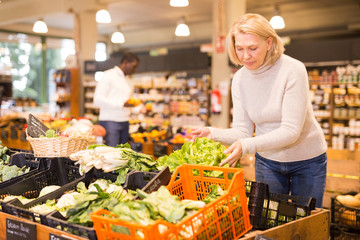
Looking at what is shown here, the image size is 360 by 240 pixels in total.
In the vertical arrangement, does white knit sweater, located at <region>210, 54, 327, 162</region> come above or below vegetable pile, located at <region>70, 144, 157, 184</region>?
above

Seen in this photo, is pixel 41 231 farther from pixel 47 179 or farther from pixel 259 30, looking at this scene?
pixel 259 30

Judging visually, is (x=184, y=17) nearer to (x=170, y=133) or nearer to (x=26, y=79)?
(x=26, y=79)

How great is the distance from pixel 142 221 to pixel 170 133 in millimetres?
5686

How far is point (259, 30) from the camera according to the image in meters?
2.13

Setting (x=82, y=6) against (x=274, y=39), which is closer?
(x=274, y=39)

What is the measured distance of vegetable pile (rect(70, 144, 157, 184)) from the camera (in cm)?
231

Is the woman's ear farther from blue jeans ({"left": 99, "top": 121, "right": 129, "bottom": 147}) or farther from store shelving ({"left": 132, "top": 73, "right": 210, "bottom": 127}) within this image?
store shelving ({"left": 132, "top": 73, "right": 210, "bottom": 127})

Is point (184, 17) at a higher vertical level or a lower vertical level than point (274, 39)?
higher

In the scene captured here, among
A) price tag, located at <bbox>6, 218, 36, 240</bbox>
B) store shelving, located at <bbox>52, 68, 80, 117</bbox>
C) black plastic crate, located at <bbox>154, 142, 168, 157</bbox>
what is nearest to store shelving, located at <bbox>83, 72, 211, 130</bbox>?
store shelving, located at <bbox>52, 68, 80, 117</bbox>

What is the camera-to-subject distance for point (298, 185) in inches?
93.9

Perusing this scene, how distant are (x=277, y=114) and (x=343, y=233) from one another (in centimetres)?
179

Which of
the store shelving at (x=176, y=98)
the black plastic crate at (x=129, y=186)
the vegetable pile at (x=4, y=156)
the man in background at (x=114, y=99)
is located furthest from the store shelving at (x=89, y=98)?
the black plastic crate at (x=129, y=186)

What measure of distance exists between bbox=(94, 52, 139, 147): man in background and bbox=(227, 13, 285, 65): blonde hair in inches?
140

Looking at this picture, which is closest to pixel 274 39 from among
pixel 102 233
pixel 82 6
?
pixel 102 233
